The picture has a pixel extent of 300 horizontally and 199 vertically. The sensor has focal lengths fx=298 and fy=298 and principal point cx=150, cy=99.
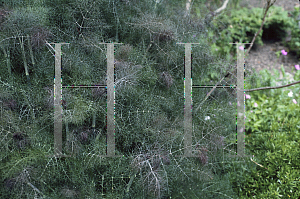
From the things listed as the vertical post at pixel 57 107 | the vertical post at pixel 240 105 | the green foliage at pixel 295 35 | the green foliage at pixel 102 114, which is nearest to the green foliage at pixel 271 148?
the vertical post at pixel 240 105

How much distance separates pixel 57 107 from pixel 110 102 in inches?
9.8

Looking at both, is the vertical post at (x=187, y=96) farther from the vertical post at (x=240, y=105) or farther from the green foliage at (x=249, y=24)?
the green foliage at (x=249, y=24)

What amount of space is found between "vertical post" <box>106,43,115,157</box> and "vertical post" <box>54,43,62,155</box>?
0.76 ft

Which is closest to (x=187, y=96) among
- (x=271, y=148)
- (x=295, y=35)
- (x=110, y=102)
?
(x=110, y=102)

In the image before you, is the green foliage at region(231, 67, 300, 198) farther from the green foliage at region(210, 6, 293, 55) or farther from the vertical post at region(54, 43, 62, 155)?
the vertical post at region(54, 43, 62, 155)

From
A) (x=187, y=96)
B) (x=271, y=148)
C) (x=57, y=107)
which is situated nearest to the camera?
(x=57, y=107)

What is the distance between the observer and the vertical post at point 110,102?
1.40 meters

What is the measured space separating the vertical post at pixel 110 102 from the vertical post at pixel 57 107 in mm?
230

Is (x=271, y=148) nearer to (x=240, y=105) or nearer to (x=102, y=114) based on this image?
(x=240, y=105)

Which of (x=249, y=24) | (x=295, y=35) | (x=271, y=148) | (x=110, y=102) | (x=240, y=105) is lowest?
(x=271, y=148)

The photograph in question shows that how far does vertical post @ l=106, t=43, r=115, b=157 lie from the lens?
1.40 meters

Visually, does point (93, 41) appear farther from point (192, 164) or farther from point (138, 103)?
point (192, 164)

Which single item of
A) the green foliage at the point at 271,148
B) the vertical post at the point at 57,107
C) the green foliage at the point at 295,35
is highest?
the green foliage at the point at 295,35

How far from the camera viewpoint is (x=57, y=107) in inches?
55.1
